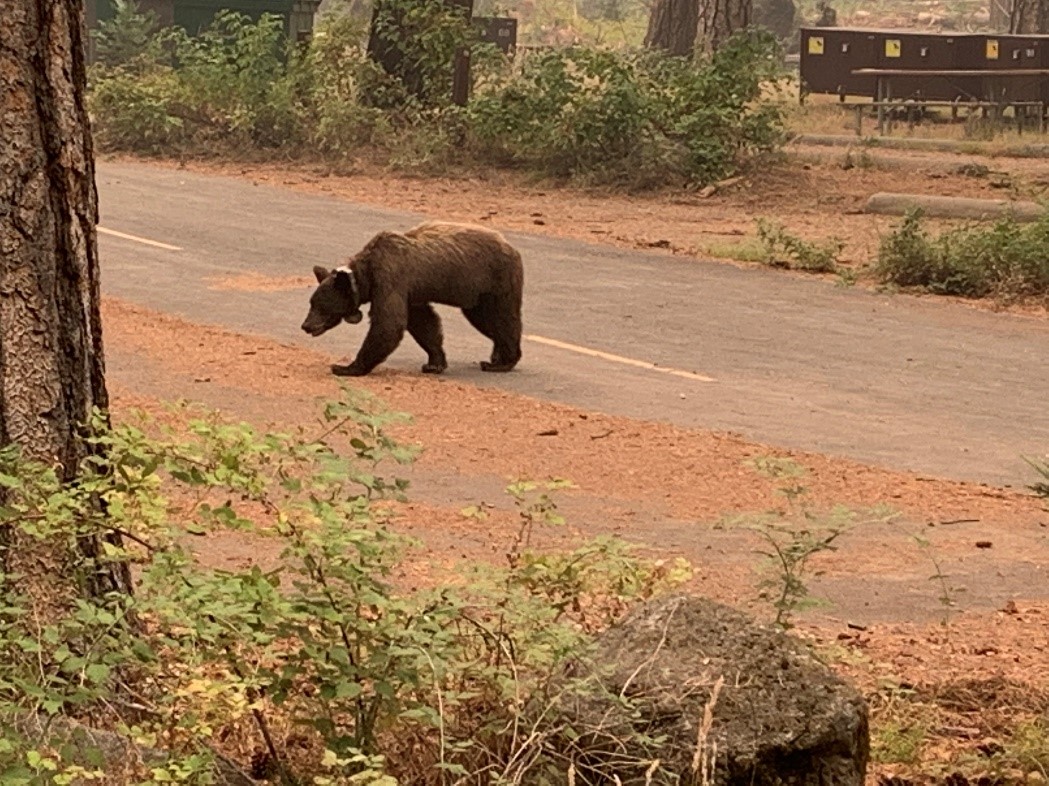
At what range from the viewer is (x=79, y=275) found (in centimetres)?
589

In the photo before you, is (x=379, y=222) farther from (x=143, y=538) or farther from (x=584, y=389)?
(x=143, y=538)

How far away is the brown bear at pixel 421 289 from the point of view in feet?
42.6

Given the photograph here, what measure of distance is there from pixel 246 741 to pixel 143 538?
604 mm

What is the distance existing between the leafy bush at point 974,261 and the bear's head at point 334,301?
6.27 meters

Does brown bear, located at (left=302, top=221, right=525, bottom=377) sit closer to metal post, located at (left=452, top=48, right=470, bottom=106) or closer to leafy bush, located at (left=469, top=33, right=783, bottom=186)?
leafy bush, located at (left=469, top=33, right=783, bottom=186)

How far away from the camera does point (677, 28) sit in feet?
114

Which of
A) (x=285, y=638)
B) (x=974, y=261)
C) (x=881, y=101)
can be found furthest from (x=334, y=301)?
(x=881, y=101)

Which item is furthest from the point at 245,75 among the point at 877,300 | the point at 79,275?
the point at 79,275

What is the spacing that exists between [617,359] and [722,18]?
16.8m

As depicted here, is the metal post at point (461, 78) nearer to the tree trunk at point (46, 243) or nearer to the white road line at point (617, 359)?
the white road line at point (617, 359)

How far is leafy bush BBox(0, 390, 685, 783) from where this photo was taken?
4723 millimetres

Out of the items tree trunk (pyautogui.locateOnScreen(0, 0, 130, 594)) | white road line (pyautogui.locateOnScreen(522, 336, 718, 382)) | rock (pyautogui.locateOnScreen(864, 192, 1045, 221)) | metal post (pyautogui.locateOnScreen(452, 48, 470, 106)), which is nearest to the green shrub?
metal post (pyautogui.locateOnScreen(452, 48, 470, 106))

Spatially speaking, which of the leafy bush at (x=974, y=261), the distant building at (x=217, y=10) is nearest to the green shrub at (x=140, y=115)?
the distant building at (x=217, y=10)

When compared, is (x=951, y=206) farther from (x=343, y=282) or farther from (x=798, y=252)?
(x=343, y=282)
